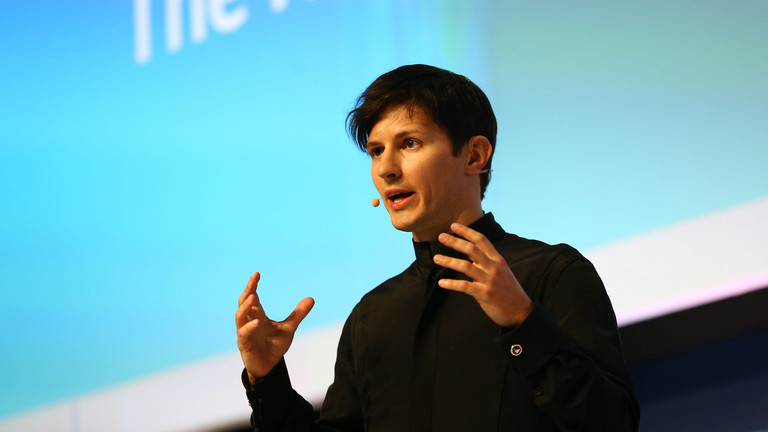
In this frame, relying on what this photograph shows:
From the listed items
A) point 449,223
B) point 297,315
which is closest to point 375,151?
point 449,223

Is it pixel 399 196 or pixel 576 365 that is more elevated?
pixel 399 196

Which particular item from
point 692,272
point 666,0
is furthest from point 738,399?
point 666,0

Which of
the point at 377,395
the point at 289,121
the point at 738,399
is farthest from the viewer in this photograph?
the point at 289,121

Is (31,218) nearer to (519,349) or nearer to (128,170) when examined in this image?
(128,170)

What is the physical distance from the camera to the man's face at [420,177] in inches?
51.3

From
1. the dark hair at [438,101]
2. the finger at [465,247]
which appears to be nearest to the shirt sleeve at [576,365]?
the finger at [465,247]

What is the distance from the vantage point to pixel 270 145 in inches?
93.4

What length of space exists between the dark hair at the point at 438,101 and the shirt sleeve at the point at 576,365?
34cm

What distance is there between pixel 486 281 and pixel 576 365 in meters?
0.16

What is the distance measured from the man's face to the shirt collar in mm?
13

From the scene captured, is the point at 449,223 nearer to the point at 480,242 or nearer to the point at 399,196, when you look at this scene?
the point at 399,196

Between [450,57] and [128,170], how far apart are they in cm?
105

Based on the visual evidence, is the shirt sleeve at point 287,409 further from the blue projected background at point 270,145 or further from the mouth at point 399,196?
the blue projected background at point 270,145

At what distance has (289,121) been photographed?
2363 millimetres
